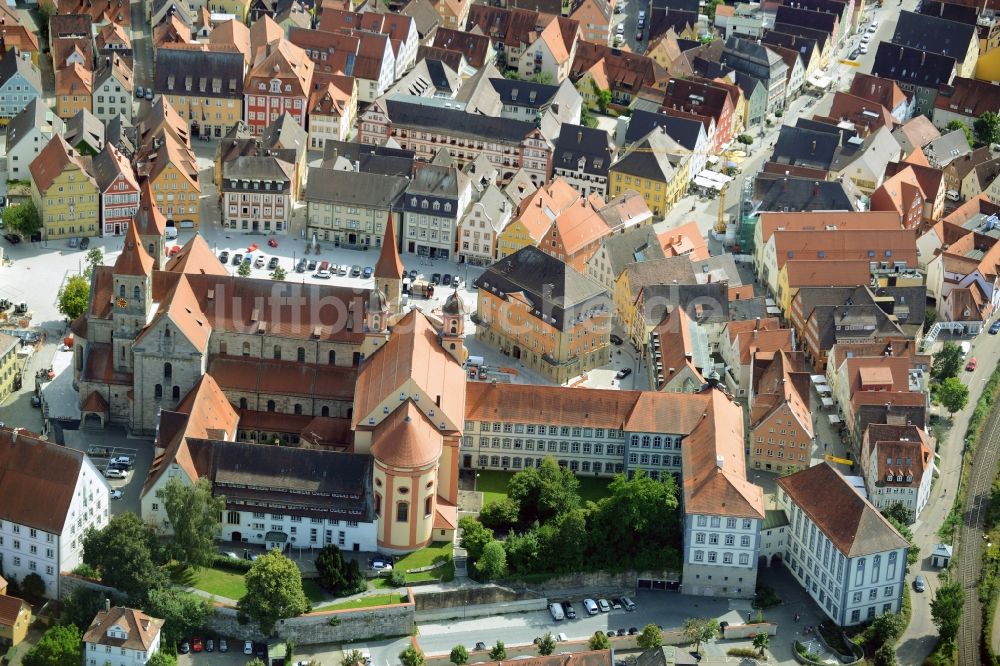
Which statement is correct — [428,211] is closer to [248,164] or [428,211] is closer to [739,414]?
[248,164]

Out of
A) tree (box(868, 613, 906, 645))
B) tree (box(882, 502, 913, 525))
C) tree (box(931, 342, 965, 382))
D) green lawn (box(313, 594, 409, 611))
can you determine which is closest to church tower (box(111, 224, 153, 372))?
green lawn (box(313, 594, 409, 611))

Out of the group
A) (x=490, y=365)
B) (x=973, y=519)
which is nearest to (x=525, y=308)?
(x=490, y=365)

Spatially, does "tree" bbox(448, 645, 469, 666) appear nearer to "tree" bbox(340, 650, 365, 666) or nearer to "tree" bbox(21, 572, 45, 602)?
"tree" bbox(340, 650, 365, 666)

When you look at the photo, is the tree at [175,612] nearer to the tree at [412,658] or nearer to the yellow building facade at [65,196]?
the tree at [412,658]

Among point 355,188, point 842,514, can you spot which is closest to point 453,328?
point 842,514

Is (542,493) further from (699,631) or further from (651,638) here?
(699,631)
